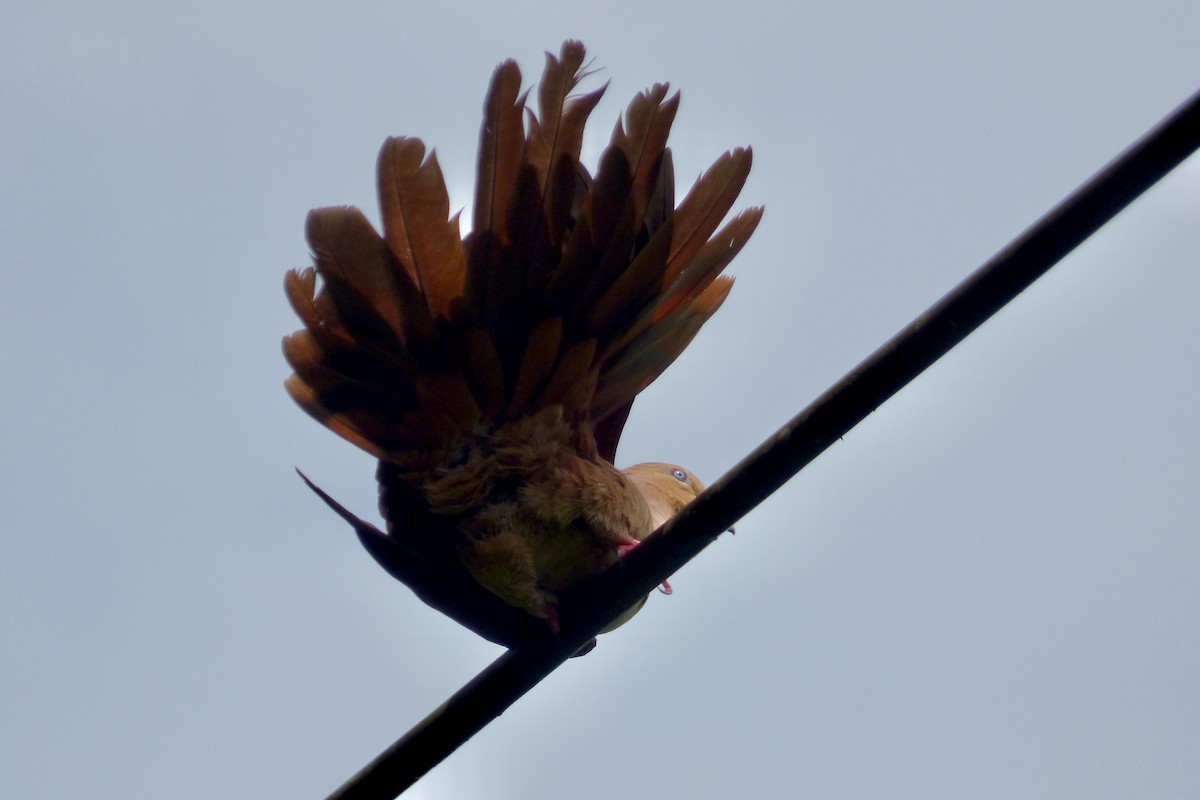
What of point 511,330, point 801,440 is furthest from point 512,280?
point 801,440

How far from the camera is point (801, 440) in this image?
2125 millimetres

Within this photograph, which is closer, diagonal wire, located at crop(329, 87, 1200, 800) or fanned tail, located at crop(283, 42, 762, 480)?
diagonal wire, located at crop(329, 87, 1200, 800)

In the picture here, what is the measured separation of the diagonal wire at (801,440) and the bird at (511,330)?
1.35 feet

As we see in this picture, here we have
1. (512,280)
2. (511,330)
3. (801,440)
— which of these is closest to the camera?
(801,440)

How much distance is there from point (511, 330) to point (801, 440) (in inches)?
42.8

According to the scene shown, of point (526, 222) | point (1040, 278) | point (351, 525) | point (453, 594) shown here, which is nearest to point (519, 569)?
point (453, 594)

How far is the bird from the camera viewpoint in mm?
2783

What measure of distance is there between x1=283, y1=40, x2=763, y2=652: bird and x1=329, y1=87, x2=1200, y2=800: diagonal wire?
413 mm

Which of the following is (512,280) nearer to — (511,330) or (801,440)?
(511,330)

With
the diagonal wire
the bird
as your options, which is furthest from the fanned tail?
the diagonal wire

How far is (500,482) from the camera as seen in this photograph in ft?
10.2

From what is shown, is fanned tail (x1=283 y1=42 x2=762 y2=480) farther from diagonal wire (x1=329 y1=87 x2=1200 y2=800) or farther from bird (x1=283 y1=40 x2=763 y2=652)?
diagonal wire (x1=329 y1=87 x2=1200 y2=800)

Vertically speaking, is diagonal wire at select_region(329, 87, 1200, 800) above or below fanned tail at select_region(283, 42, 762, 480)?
below

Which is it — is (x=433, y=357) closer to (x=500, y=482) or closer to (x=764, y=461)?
(x=500, y=482)
